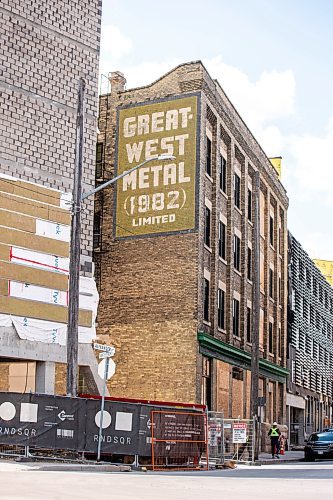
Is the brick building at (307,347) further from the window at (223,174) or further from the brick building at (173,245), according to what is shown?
the window at (223,174)

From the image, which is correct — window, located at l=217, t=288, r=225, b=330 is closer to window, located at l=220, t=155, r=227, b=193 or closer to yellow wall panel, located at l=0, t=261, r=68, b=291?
window, located at l=220, t=155, r=227, b=193

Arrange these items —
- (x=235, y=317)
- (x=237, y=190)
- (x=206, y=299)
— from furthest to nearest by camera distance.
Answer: (x=237, y=190) → (x=235, y=317) → (x=206, y=299)

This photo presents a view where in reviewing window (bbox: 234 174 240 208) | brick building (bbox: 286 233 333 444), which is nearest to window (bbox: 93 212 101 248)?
window (bbox: 234 174 240 208)

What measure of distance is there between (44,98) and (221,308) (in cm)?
1491

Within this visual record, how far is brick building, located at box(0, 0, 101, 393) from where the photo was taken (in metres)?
29.6

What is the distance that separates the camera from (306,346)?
62000mm

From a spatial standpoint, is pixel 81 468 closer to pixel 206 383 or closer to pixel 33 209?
pixel 33 209

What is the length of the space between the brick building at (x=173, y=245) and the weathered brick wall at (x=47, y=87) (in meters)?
6.73

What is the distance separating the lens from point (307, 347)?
62.4 m

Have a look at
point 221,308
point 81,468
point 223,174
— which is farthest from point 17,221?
point 223,174

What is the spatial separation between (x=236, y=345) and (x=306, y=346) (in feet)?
65.0

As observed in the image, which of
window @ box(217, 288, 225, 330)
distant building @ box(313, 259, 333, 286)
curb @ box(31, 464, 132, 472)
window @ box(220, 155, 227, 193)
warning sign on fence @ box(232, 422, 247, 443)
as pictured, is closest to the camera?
curb @ box(31, 464, 132, 472)

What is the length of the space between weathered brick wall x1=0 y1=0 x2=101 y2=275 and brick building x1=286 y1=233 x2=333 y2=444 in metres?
27.4

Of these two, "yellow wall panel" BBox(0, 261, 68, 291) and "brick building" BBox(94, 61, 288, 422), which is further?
"brick building" BBox(94, 61, 288, 422)
